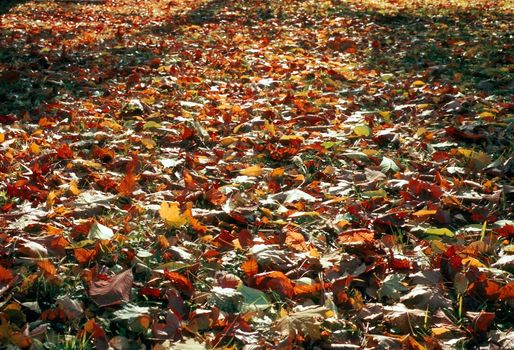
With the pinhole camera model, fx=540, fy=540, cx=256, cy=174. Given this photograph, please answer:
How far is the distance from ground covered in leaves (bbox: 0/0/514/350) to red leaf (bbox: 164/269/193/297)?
0.04ft

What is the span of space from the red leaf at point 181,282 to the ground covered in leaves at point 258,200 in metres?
0.01

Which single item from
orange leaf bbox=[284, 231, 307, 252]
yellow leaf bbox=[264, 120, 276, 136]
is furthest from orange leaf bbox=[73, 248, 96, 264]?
yellow leaf bbox=[264, 120, 276, 136]

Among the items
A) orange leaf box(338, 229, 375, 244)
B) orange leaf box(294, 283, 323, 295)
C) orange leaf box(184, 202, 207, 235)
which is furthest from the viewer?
orange leaf box(184, 202, 207, 235)

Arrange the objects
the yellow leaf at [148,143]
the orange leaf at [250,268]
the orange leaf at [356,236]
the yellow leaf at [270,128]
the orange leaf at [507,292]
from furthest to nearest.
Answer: the yellow leaf at [270,128] → the yellow leaf at [148,143] → the orange leaf at [356,236] → the orange leaf at [250,268] → the orange leaf at [507,292]

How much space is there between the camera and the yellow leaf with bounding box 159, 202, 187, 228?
2.69 metres

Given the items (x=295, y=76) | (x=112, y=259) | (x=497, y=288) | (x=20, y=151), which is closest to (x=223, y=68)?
(x=295, y=76)

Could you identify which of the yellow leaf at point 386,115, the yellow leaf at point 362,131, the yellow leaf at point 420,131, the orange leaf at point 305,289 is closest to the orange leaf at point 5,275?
the orange leaf at point 305,289

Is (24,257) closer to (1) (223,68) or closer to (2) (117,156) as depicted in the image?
(2) (117,156)

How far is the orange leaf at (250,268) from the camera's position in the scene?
2340mm

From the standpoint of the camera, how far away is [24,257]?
93.2 inches

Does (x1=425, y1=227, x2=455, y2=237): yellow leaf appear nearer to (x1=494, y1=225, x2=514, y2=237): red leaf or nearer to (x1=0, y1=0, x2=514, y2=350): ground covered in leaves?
(x1=0, y1=0, x2=514, y2=350): ground covered in leaves

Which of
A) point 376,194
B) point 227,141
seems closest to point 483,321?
point 376,194

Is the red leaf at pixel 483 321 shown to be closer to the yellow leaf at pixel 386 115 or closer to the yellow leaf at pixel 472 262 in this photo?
the yellow leaf at pixel 472 262

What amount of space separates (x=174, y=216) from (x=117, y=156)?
1120 mm
